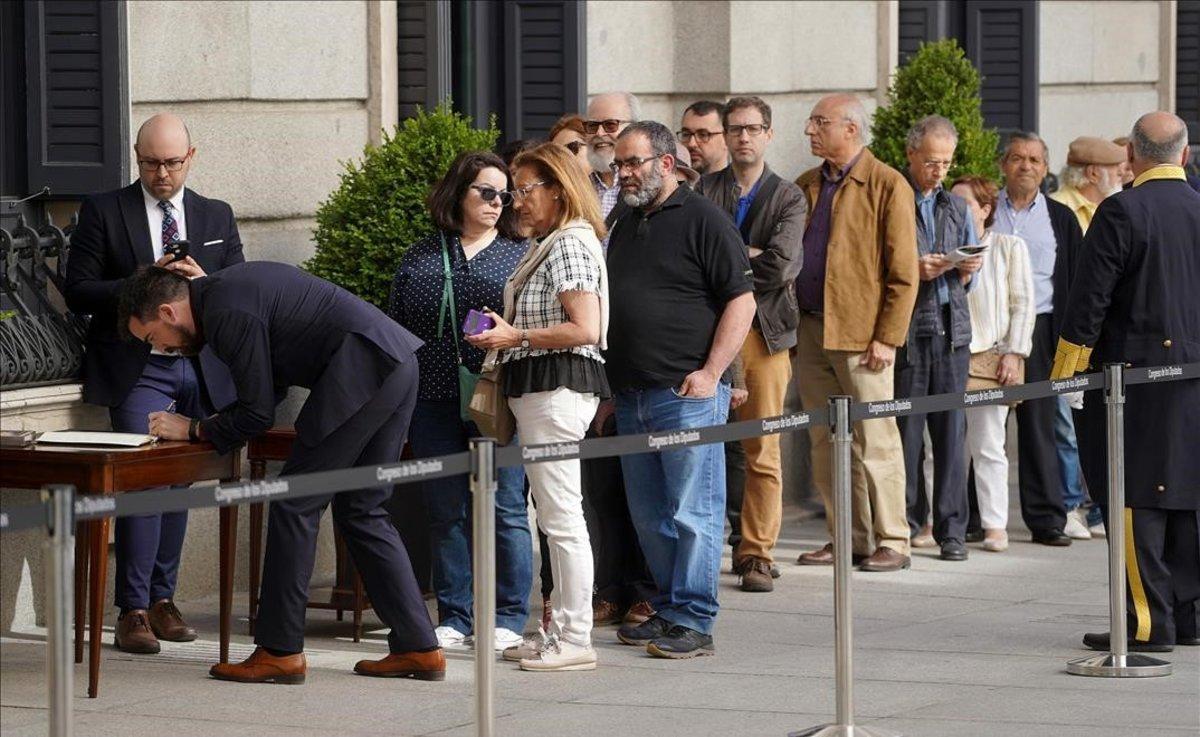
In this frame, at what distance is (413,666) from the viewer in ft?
27.0

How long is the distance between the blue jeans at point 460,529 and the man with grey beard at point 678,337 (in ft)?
1.55

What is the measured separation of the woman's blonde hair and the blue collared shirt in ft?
13.2

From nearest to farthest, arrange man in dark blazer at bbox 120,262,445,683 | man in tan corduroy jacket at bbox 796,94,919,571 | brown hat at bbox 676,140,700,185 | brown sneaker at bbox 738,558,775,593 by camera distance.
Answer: man in dark blazer at bbox 120,262,445,683, brown hat at bbox 676,140,700,185, brown sneaker at bbox 738,558,775,593, man in tan corduroy jacket at bbox 796,94,919,571

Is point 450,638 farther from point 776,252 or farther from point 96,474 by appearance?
point 776,252

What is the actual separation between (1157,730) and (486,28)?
5.90 m

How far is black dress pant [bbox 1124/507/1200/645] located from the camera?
859 centimetres

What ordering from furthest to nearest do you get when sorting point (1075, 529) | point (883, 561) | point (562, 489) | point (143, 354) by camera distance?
point (1075, 529)
point (883, 561)
point (143, 354)
point (562, 489)

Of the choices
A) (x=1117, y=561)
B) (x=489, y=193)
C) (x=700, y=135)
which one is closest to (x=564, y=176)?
(x=489, y=193)

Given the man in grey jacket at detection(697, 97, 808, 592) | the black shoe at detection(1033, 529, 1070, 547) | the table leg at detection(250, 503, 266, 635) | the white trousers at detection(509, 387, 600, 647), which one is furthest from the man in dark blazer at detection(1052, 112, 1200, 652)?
the table leg at detection(250, 503, 266, 635)

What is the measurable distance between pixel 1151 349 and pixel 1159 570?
2.69 ft

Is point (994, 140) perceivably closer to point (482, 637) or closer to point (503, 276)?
point (503, 276)

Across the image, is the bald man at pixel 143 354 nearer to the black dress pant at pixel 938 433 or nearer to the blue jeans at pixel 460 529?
the blue jeans at pixel 460 529

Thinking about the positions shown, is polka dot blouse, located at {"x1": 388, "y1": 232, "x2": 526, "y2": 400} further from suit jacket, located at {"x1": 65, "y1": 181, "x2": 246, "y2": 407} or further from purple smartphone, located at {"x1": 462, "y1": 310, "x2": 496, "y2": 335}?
suit jacket, located at {"x1": 65, "y1": 181, "x2": 246, "y2": 407}

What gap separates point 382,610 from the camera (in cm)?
816
